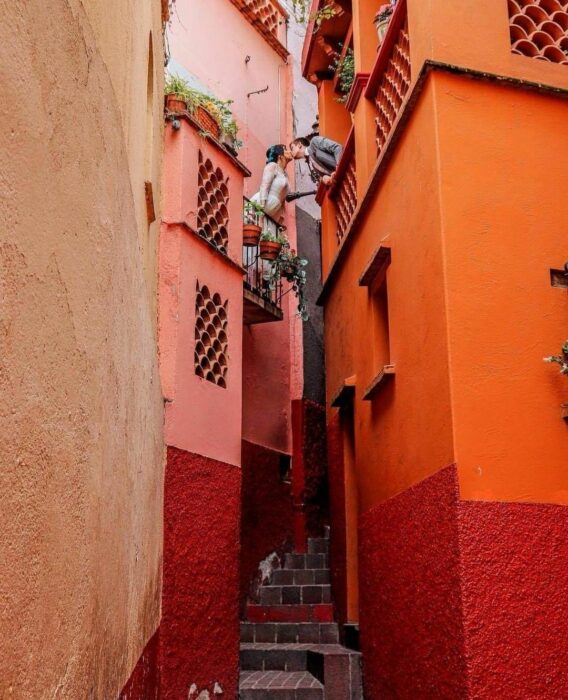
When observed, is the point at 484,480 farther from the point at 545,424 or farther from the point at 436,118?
the point at 436,118

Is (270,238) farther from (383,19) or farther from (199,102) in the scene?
(383,19)

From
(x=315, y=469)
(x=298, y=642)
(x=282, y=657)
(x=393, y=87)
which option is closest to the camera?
(x=393, y=87)

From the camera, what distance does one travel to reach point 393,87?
313 inches

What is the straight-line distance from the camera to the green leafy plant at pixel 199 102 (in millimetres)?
8805

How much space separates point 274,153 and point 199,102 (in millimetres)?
3461

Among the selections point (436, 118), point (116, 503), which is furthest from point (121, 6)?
point (436, 118)

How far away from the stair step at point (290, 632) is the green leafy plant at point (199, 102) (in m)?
5.37

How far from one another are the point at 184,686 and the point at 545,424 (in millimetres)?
3701

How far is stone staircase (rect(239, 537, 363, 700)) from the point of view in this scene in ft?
26.6

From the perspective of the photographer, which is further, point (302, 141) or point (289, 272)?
point (302, 141)

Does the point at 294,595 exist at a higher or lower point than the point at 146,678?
higher

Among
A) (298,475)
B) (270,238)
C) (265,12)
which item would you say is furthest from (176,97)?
(265,12)

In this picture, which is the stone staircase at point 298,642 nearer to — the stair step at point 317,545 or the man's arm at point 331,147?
the stair step at point 317,545

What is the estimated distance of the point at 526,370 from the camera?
583 cm
